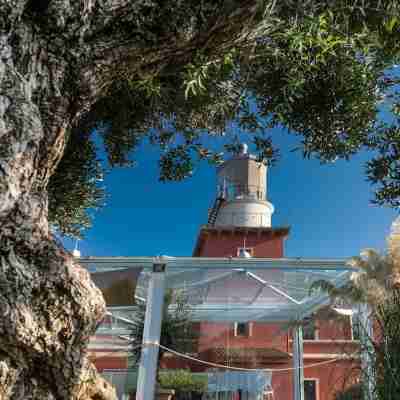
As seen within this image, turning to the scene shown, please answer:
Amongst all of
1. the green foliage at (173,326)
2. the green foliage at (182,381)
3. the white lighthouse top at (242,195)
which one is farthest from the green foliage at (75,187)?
the white lighthouse top at (242,195)

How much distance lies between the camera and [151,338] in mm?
6406

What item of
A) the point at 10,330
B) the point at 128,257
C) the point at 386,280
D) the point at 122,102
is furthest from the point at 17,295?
the point at 128,257

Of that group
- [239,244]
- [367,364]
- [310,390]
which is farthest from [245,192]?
[367,364]

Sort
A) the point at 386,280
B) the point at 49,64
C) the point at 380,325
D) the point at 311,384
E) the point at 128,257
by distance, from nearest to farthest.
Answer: the point at 49,64
the point at 380,325
the point at 386,280
the point at 128,257
the point at 311,384

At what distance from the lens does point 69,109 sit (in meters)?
2.60

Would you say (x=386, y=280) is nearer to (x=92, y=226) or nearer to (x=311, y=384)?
(x=92, y=226)

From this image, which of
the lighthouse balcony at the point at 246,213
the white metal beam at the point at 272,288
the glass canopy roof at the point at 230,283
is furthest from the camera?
the lighthouse balcony at the point at 246,213

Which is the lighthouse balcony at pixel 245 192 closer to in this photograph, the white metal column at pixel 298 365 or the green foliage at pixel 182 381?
the green foliage at pixel 182 381

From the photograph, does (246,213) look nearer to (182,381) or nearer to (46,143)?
(182,381)

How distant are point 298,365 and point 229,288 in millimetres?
1904

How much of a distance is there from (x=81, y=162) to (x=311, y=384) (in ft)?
44.2

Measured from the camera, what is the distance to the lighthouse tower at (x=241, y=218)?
69.7 ft

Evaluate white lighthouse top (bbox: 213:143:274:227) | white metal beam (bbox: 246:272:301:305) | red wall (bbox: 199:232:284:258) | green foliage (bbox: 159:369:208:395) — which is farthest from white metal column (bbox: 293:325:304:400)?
white lighthouse top (bbox: 213:143:274:227)

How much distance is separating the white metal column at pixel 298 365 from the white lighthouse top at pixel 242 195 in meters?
14.1
